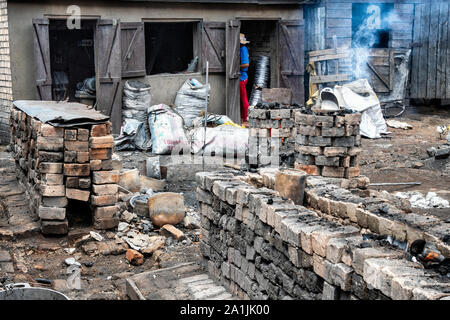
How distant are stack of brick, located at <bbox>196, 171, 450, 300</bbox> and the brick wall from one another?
26.1 ft

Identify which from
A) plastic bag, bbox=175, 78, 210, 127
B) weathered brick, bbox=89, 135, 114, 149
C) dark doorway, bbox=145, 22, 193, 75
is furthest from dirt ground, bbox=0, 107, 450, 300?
dark doorway, bbox=145, 22, 193, 75

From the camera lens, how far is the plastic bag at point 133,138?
43.9 feet

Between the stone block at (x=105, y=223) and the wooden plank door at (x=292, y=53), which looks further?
the wooden plank door at (x=292, y=53)

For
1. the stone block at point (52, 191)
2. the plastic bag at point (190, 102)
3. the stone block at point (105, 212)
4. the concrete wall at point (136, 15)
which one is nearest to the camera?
the stone block at point (52, 191)

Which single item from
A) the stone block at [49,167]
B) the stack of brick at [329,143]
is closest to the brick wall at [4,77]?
the stone block at [49,167]

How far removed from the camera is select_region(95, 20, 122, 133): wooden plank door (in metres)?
13.7

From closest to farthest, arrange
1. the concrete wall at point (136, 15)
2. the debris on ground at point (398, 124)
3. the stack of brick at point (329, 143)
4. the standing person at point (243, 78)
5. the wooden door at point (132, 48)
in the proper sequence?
the stack of brick at point (329, 143) < the concrete wall at point (136, 15) < the wooden door at point (132, 48) < the standing person at point (243, 78) < the debris on ground at point (398, 124)

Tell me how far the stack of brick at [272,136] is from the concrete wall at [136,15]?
4492 mm

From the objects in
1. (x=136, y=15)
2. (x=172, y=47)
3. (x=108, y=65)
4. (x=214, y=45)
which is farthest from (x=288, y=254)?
(x=172, y=47)

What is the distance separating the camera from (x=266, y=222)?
5199mm

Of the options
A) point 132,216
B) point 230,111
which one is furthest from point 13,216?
point 230,111

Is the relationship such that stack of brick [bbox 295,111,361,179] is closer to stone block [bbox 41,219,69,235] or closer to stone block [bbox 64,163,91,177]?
stone block [bbox 64,163,91,177]

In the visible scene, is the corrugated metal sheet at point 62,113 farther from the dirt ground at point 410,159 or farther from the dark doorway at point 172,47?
the dark doorway at point 172,47

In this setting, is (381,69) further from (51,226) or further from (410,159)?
(51,226)
